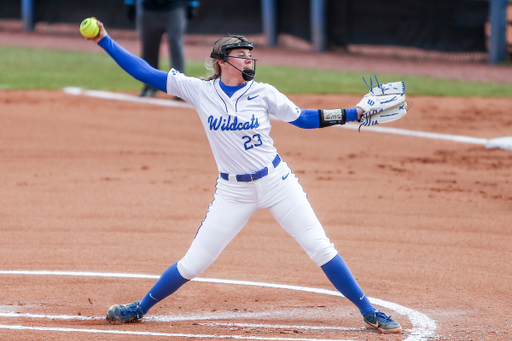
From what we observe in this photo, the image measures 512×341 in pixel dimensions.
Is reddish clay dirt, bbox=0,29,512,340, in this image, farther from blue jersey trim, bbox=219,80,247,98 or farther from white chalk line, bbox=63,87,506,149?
blue jersey trim, bbox=219,80,247,98

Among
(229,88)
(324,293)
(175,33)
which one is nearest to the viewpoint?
(229,88)

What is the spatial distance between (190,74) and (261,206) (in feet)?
32.5

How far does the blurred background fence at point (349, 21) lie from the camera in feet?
51.6

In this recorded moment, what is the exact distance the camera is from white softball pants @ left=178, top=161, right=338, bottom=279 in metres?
4.30

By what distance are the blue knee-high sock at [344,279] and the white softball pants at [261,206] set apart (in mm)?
49

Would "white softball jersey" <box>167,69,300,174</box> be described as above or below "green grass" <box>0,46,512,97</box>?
above

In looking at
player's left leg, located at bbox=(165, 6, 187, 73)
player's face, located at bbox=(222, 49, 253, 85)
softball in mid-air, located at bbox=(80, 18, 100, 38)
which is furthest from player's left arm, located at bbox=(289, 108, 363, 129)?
player's left leg, located at bbox=(165, 6, 187, 73)

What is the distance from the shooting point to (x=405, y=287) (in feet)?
17.5

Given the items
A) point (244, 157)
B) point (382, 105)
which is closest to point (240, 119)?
point (244, 157)

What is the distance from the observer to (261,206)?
14.3 feet

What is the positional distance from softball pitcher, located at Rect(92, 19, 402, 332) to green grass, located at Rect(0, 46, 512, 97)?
28.0 ft

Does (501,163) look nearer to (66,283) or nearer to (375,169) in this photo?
(375,169)

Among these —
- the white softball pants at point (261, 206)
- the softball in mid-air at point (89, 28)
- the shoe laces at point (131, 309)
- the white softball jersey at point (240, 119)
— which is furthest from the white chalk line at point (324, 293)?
the softball in mid-air at point (89, 28)

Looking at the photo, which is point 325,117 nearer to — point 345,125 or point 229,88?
point 229,88
